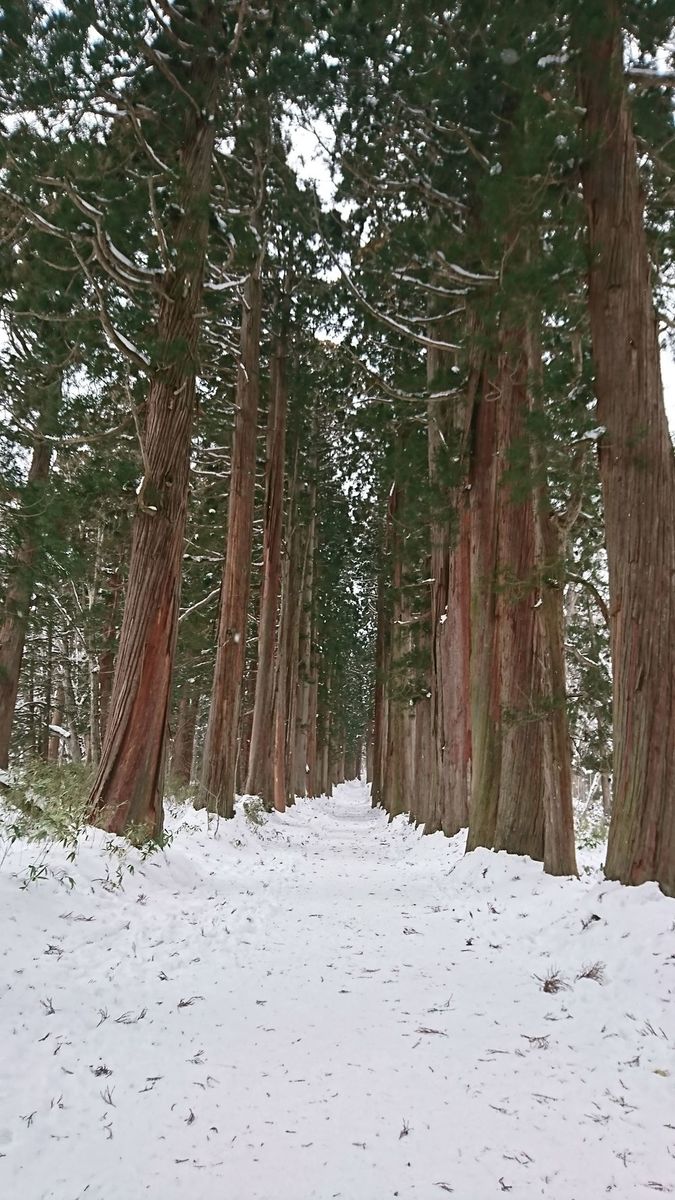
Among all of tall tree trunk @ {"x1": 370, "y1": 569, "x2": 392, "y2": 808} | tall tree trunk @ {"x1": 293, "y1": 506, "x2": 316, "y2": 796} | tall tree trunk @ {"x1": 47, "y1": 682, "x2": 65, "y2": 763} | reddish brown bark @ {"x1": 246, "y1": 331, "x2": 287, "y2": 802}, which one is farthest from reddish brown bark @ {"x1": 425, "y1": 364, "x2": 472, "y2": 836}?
tall tree trunk @ {"x1": 47, "y1": 682, "x2": 65, "y2": 763}

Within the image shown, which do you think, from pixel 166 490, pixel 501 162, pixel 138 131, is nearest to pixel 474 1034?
pixel 166 490

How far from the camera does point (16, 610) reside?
12.2 metres

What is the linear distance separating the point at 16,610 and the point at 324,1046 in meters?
→ 10.8

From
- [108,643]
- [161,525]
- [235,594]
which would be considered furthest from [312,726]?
[161,525]

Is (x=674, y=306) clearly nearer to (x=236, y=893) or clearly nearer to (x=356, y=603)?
(x=236, y=893)

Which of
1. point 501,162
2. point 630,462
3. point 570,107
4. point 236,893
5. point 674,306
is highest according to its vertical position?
point 501,162

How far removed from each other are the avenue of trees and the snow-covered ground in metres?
1.13

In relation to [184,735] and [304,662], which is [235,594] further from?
[304,662]

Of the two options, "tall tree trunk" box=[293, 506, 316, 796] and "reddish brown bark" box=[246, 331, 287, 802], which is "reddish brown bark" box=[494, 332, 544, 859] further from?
"tall tree trunk" box=[293, 506, 316, 796]

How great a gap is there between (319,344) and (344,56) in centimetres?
808

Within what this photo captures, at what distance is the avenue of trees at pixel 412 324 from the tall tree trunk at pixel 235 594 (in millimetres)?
57

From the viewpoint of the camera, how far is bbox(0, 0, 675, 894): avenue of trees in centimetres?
557

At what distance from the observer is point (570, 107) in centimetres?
579

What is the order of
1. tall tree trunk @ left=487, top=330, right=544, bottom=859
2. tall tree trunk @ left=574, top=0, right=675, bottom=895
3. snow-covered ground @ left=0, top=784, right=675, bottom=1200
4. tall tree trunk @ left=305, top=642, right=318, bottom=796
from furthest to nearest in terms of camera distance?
1. tall tree trunk @ left=305, top=642, right=318, bottom=796
2. tall tree trunk @ left=487, top=330, right=544, bottom=859
3. tall tree trunk @ left=574, top=0, right=675, bottom=895
4. snow-covered ground @ left=0, top=784, right=675, bottom=1200
